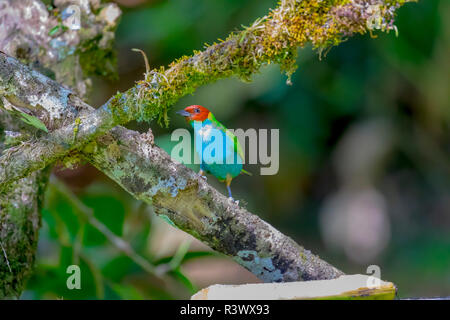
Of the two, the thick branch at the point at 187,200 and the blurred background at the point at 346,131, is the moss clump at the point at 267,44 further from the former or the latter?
the blurred background at the point at 346,131

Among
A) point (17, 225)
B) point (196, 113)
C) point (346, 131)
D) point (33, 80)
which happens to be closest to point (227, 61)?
point (196, 113)

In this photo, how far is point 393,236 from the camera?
184 inches

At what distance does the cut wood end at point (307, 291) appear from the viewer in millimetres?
1245

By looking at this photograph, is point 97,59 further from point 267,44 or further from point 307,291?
point 307,291

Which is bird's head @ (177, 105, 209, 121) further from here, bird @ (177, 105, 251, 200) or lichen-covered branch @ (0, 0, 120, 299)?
lichen-covered branch @ (0, 0, 120, 299)

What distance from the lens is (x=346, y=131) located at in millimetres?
4766

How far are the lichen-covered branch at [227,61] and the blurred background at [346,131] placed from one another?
2752 millimetres

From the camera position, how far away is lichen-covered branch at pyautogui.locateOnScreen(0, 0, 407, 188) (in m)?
1.09

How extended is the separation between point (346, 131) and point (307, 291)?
3.66 metres

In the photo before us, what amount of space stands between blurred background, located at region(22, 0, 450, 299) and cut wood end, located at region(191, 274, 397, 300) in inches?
110

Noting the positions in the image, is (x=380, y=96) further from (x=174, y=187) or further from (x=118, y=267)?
(x=174, y=187)

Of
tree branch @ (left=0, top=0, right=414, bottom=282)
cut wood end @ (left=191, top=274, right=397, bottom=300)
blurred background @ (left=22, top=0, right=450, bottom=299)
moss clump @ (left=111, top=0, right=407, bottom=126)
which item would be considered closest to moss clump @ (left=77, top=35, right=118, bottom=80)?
tree branch @ (left=0, top=0, right=414, bottom=282)

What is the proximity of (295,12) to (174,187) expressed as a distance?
0.56 meters
